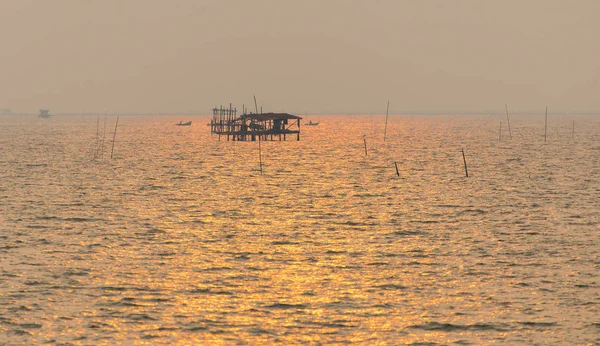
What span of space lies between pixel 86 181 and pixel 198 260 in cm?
3548

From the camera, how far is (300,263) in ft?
94.4

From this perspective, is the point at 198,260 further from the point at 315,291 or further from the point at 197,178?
the point at 197,178

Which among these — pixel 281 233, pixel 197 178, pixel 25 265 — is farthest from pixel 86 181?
pixel 25 265

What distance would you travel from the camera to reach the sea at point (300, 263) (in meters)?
20.7

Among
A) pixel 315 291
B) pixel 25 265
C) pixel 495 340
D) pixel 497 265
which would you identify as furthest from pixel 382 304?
pixel 25 265

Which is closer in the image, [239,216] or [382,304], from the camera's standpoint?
[382,304]

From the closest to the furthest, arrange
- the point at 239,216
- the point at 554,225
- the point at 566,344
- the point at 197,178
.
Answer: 1. the point at 566,344
2. the point at 554,225
3. the point at 239,216
4. the point at 197,178

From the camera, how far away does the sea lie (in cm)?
2070

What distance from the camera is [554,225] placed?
126ft

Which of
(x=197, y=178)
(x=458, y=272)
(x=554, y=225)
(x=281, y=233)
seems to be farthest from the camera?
(x=197, y=178)

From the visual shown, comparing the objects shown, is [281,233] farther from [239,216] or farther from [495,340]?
[495,340]

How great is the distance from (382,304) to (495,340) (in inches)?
165

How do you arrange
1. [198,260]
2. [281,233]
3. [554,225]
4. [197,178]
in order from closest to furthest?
1. [198,260]
2. [281,233]
3. [554,225]
4. [197,178]

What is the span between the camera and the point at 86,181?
205 ft
